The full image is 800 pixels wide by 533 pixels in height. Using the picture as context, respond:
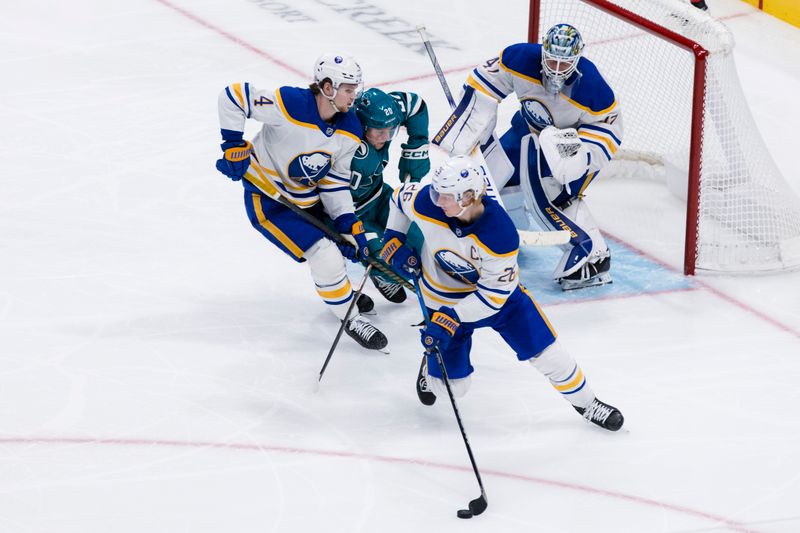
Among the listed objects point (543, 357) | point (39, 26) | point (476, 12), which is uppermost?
point (543, 357)

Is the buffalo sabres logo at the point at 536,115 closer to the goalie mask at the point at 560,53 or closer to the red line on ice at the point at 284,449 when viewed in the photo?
the goalie mask at the point at 560,53

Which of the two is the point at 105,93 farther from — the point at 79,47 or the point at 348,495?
the point at 348,495

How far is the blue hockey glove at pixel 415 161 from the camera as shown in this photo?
191 inches

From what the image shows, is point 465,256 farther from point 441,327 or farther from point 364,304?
point 364,304

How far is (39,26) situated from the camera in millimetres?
7547

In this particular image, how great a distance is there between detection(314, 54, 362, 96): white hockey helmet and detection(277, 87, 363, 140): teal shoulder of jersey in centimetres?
13

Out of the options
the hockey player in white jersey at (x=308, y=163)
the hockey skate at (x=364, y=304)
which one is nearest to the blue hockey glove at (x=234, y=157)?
the hockey player in white jersey at (x=308, y=163)

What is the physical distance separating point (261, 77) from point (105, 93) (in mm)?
759

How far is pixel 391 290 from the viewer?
5020 millimetres

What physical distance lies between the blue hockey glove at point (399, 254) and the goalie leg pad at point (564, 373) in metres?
0.45

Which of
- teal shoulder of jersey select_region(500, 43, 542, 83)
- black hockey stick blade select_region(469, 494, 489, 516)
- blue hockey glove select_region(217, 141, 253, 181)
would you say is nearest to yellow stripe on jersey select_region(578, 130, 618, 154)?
teal shoulder of jersey select_region(500, 43, 542, 83)

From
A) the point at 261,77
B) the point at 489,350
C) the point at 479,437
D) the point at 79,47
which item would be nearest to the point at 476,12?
the point at 261,77

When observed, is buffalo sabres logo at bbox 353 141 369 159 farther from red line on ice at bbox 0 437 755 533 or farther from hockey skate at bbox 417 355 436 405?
red line on ice at bbox 0 437 755 533

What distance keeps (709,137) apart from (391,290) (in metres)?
1.34
